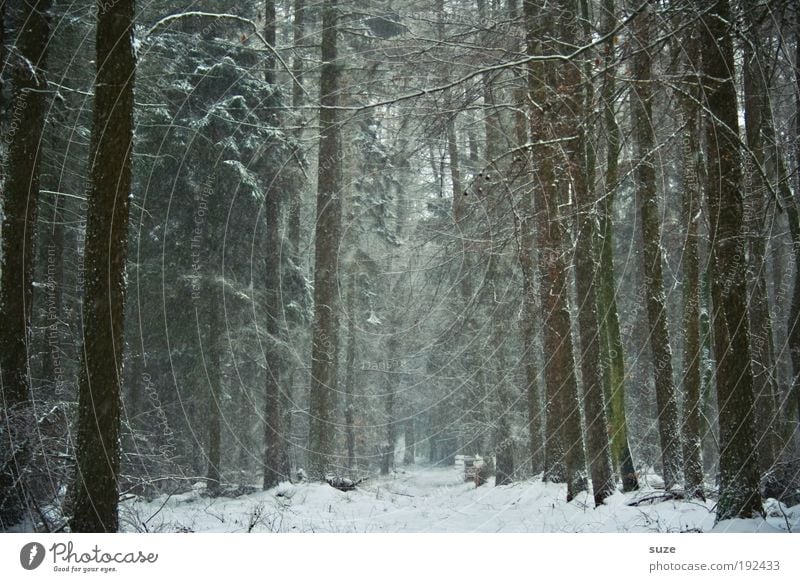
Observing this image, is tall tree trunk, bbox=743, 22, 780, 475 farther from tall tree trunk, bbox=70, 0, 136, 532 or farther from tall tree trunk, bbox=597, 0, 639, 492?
tall tree trunk, bbox=70, 0, 136, 532

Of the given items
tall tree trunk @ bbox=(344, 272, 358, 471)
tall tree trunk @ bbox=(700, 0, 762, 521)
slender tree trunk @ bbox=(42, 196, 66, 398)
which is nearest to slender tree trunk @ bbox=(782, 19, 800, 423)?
tall tree trunk @ bbox=(700, 0, 762, 521)

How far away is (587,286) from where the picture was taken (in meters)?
12.4

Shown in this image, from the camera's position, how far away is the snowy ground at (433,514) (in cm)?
905

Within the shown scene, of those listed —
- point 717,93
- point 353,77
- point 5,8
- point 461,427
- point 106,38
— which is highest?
point 353,77

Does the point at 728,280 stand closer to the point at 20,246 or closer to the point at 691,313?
the point at 691,313

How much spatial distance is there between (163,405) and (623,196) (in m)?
15.5

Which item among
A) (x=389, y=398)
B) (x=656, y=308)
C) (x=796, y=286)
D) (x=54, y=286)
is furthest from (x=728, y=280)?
(x=389, y=398)

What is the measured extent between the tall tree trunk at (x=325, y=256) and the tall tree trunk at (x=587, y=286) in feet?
21.6

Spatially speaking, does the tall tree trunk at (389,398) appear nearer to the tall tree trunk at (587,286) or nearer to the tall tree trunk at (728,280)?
the tall tree trunk at (587,286)

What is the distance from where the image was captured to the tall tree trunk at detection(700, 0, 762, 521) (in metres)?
8.34

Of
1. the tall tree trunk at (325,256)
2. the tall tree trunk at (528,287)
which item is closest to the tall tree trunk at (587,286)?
the tall tree trunk at (528,287)
